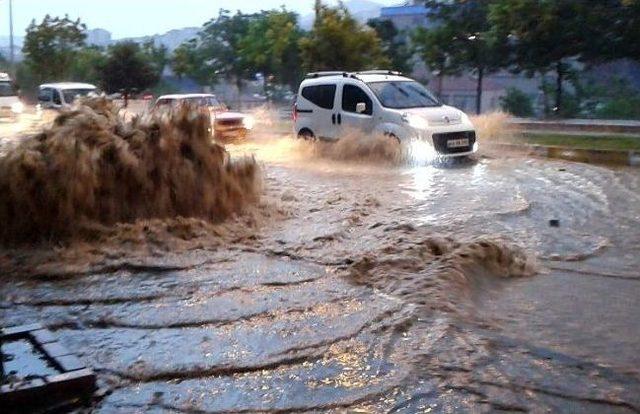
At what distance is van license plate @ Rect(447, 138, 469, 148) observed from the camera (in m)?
16.0

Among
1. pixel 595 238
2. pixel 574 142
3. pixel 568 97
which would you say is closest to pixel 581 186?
pixel 595 238

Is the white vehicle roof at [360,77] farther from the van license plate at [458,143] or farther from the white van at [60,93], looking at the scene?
the white van at [60,93]

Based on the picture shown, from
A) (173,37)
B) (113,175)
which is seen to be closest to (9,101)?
(113,175)

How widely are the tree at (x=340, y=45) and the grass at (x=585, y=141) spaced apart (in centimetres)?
684

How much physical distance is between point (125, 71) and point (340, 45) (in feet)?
42.6

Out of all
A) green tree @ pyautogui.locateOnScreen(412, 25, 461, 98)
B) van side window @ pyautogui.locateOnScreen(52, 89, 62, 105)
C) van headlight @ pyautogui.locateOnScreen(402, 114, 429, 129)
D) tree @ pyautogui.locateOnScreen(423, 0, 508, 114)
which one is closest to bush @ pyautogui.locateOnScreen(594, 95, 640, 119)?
tree @ pyautogui.locateOnScreen(423, 0, 508, 114)

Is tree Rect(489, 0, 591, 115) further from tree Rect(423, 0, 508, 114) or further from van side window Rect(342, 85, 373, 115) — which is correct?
van side window Rect(342, 85, 373, 115)

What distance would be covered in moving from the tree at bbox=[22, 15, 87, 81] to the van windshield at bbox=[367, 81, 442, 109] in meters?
26.5

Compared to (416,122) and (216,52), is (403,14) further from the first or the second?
(416,122)

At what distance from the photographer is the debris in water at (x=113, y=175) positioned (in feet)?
29.6

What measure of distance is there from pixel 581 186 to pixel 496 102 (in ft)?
63.2

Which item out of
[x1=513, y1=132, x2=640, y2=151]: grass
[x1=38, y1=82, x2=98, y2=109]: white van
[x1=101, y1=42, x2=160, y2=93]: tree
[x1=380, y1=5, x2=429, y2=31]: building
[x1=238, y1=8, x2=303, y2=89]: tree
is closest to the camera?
[x1=513, y1=132, x2=640, y2=151]: grass

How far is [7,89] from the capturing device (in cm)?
2852

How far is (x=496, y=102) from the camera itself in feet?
105
